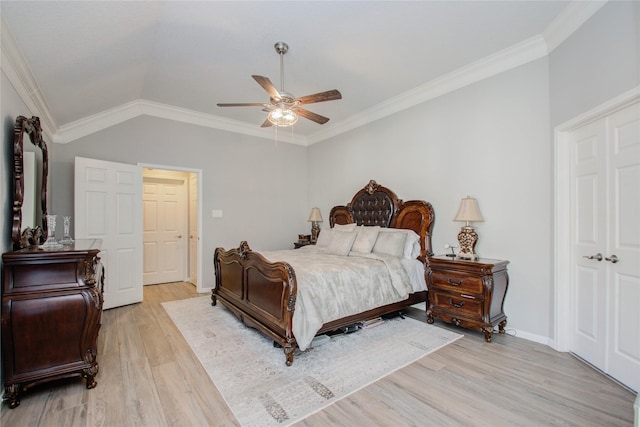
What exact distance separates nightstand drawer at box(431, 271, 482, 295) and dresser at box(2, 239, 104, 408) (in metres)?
3.36

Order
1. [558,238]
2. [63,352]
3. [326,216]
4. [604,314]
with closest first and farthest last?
[63,352] → [604,314] → [558,238] → [326,216]

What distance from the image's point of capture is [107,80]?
11.0 feet

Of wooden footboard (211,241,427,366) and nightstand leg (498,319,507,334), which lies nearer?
wooden footboard (211,241,427,366)

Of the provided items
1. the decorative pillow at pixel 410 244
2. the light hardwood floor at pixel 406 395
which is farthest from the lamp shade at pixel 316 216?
the light hardwood floor at pixel 406 395

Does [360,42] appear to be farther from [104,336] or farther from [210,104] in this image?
[104,336]

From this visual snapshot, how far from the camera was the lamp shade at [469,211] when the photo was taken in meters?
3.34

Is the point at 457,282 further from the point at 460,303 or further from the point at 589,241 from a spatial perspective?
the point at 589,241

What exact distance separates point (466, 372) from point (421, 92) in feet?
11.4

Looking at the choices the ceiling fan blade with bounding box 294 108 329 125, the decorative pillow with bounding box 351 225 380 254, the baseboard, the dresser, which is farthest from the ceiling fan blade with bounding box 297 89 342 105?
the baseboard

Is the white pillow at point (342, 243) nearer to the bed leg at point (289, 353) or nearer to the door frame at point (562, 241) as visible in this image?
the bed leg at point (289, 353)

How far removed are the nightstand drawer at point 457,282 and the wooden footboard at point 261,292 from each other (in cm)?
183

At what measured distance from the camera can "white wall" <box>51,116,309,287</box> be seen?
4367mm

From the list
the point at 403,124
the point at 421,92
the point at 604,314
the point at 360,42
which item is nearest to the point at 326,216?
the point at 403,124

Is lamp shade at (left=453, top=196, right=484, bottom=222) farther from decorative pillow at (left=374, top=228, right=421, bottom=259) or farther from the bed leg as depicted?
the bed leg
